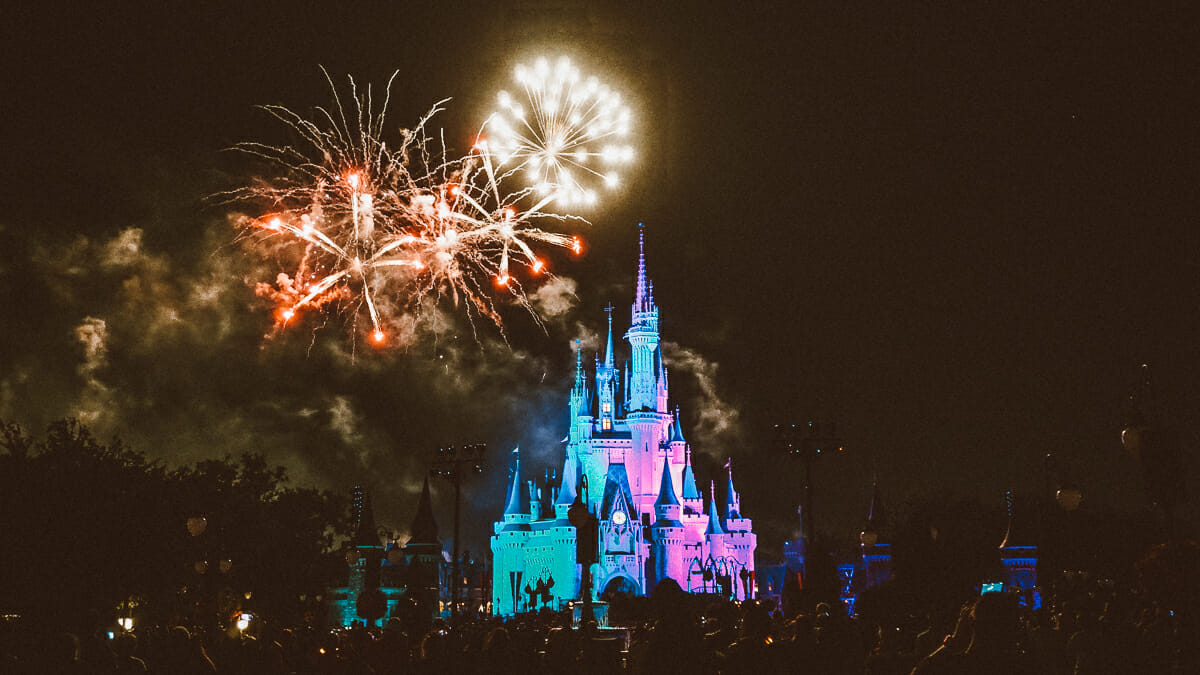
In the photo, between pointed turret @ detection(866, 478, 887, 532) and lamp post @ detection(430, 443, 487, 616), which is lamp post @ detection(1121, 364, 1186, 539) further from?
pointed turret @ detection(866, 478, 887, 532)

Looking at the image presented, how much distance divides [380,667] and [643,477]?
3581 inches

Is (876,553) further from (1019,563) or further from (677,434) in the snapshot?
(677,434)

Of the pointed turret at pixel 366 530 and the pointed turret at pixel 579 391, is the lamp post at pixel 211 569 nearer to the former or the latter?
the pointed turret at pixel 366 530

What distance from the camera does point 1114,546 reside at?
2867 inches

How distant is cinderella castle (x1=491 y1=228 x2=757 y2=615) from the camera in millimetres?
90875

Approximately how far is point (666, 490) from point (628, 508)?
16.9ft

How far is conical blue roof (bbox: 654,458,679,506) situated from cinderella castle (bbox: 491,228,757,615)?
0.31 ft

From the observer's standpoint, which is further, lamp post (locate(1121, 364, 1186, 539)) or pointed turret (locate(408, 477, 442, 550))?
pointed turret (locate(408, 477, 442, 550))

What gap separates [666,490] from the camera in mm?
95938

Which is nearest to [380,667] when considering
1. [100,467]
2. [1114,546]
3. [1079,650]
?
[1079,650]

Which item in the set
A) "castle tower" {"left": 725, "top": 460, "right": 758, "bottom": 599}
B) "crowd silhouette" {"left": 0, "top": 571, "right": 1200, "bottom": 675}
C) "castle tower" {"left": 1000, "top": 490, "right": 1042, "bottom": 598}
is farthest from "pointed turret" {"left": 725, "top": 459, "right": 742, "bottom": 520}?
"crowd silhouette" {"left": 0, "top": 571, "right": 1200, "bottom": 675}

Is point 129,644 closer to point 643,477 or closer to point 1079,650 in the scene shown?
point 1079,650

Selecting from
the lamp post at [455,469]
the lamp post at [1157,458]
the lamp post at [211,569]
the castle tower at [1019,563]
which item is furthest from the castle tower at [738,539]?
the lamp post at [1157,458]

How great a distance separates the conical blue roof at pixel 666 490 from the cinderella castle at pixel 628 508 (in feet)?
0.31
